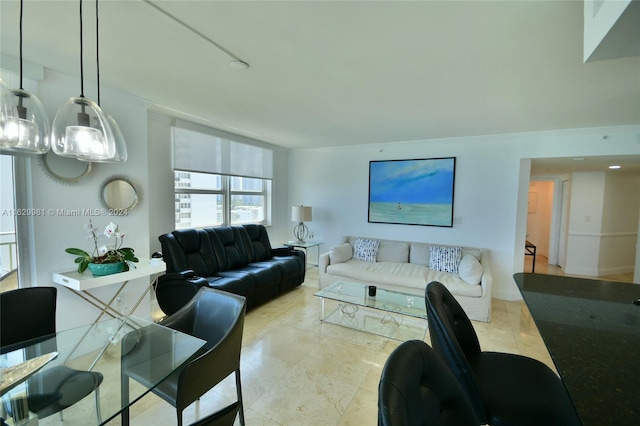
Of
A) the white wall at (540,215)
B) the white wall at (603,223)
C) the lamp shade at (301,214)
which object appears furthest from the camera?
the white wall at (540,215)

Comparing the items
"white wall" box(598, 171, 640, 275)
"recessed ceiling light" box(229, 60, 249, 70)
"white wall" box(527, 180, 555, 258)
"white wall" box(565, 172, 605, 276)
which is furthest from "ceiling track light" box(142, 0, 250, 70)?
"white wall" box(527, 180, 555, 258)

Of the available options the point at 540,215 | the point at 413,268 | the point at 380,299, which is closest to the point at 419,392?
the point at 380,299

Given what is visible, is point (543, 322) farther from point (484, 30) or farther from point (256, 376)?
point (256, 376)

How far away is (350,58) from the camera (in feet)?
6.52

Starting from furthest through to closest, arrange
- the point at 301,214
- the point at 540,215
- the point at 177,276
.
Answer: the point at 540,215 < the point at 301,214 < the point at 177,276

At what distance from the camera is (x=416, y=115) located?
3.28 m

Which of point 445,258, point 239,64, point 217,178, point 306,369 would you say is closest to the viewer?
point 239,64

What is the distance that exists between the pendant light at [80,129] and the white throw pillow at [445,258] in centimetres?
407

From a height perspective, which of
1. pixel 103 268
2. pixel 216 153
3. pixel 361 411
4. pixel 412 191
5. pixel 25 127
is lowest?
pixel 361 411

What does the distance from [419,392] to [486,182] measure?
4220 millimetres

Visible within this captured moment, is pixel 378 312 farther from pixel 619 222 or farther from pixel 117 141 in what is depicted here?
pixel 619 222

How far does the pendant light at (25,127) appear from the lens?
48.4 inches

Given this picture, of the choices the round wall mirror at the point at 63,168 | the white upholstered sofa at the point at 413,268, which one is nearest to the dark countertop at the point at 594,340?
the white upholstered sofa at the point at 413,268

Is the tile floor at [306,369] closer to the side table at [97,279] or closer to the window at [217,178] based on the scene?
the side table at [97,279]
